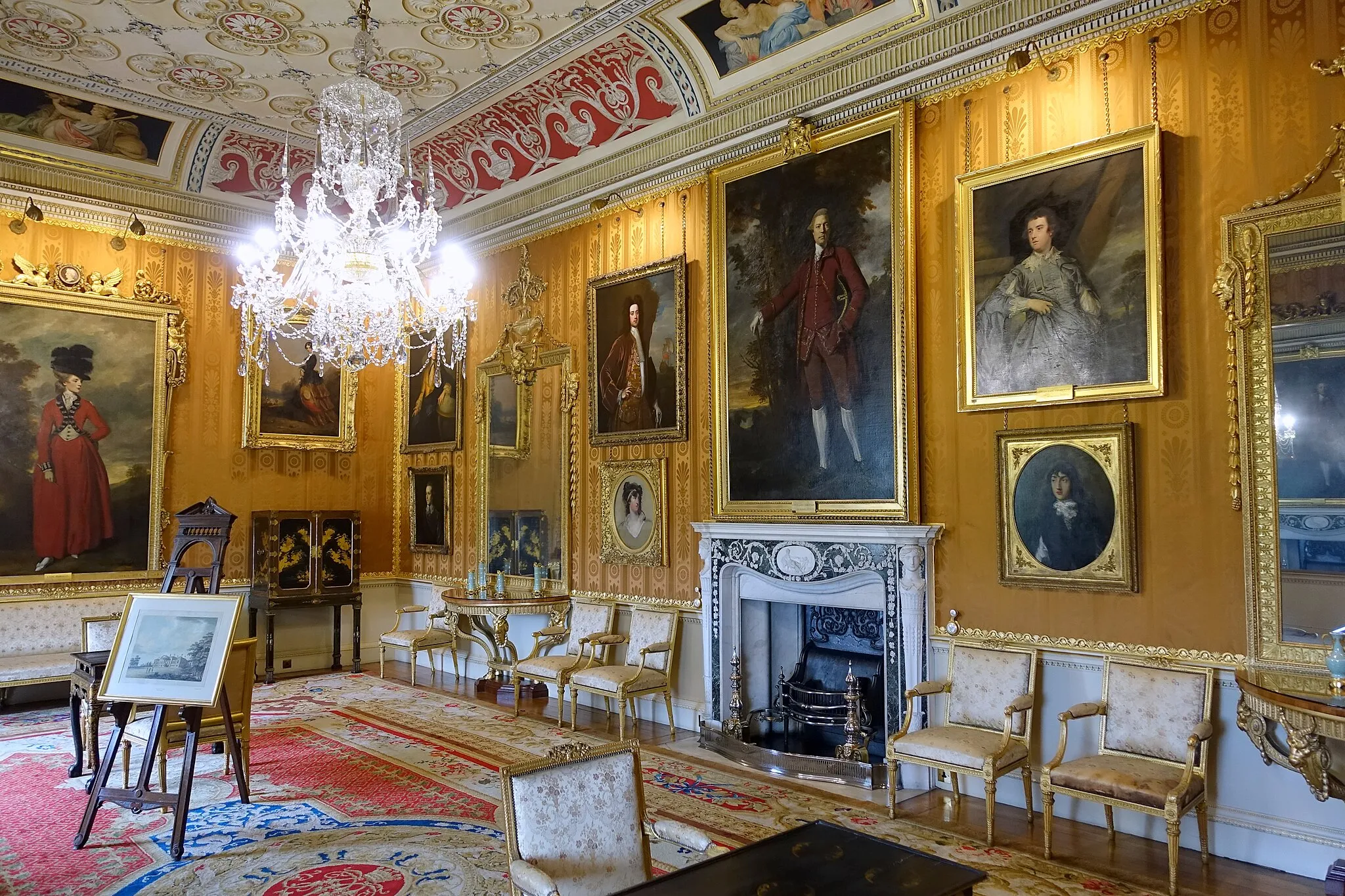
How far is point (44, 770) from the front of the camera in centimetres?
679

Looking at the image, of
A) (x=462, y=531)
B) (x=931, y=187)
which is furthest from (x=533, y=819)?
(x=462, y=531)

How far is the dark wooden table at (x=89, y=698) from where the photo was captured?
20.6 feet

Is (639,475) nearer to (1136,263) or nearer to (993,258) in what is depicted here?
(993,258)

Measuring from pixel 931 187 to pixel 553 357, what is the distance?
4.46 metres

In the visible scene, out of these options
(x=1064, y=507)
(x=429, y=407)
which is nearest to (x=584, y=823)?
(x=1064, y=507)

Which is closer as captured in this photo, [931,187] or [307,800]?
[307,800]

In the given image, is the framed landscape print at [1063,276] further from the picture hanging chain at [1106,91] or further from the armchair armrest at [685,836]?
the armchair armrest at [685,836]

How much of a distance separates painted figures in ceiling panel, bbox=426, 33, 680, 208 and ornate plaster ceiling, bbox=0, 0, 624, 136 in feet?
1.71

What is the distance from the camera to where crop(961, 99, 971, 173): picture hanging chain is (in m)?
6.42

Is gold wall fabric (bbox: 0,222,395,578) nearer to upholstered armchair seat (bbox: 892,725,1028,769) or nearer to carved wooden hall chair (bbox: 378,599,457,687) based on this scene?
carved wooden hall chair (bbox: 378,599,457,687)

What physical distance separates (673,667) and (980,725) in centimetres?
302

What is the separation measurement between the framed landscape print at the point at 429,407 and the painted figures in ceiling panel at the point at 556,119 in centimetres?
206

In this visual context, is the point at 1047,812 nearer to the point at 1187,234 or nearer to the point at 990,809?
the point at 990,809

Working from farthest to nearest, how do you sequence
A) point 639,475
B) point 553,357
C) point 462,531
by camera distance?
1. point 462,531
2. point 553,357
3. point 639,475
